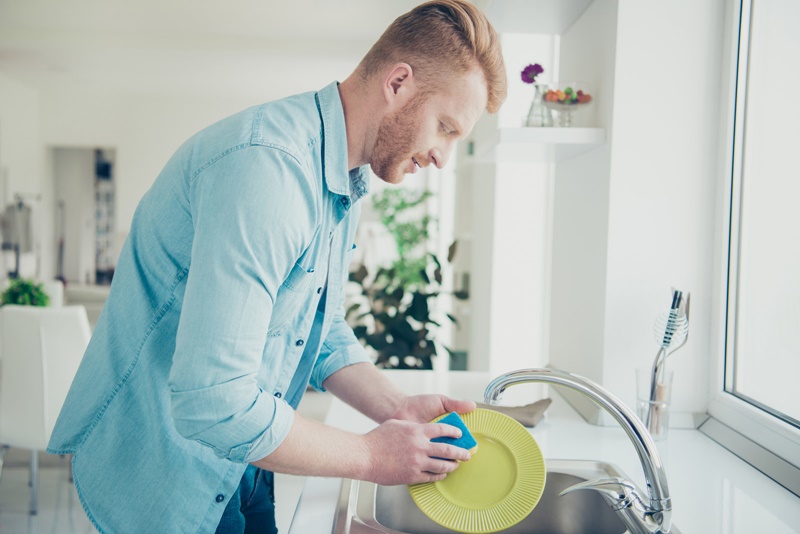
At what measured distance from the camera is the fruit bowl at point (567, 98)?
5.04 feet

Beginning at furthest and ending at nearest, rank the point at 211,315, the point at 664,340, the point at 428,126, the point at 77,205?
the point at 77,205, the point at 664,340, the point at 428,126, the point at 211,315

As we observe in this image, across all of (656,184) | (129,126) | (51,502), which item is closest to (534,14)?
(656,184)

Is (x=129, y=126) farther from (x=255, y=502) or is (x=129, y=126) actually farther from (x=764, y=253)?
(x=764, y=253)

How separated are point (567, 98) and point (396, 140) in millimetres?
718

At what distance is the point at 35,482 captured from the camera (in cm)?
279

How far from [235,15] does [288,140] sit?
16.5 ft

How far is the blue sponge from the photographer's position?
917 mm

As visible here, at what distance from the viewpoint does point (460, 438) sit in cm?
92

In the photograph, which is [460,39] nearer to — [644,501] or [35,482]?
[644,501]

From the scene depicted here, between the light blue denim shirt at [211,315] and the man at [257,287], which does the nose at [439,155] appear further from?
the light blue denim shirt at [211,315]

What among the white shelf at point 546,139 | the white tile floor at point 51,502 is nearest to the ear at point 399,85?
the white shelf at point 546,139

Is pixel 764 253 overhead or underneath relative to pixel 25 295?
overhead

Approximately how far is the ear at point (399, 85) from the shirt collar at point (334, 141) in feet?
0.25

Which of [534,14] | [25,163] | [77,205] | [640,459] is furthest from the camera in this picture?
[77,205]
